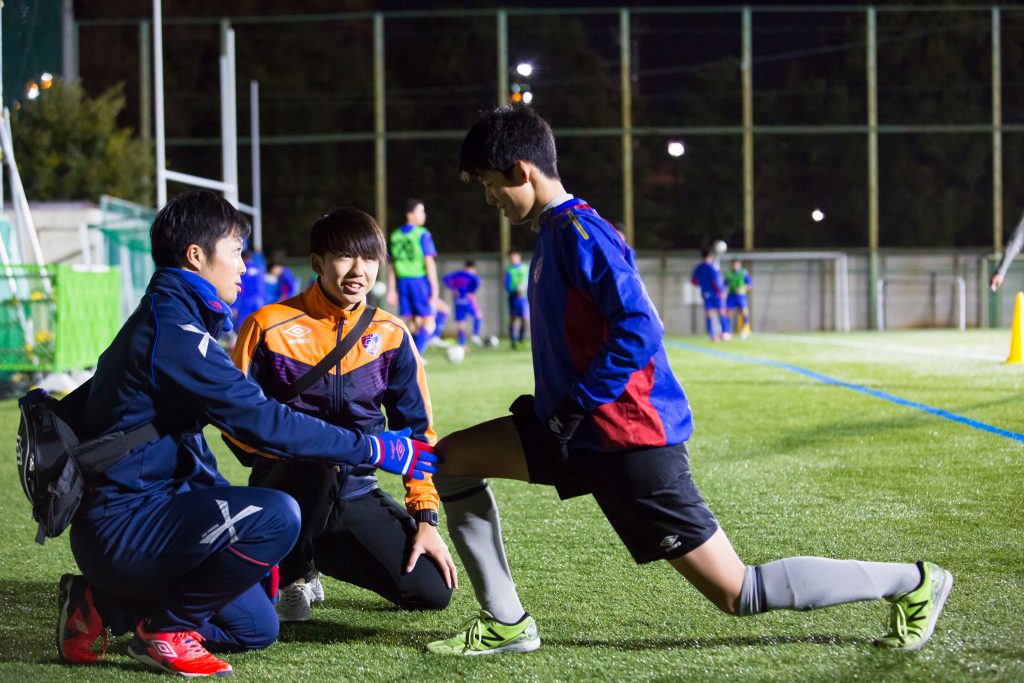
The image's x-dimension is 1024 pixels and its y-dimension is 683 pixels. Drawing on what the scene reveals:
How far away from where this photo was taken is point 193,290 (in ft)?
9.77

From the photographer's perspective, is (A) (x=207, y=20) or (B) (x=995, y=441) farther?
(A) (x=207, y=20)

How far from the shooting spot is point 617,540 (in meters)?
4.61

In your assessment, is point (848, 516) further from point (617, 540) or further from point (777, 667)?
point (777, 667)

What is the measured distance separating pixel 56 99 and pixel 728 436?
13.4 metres

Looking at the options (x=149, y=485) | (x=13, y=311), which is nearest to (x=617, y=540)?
(x=149, y=485)

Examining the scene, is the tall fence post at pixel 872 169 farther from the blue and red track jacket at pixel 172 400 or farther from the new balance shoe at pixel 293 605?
the blue and red track jacket at pixel 172 400

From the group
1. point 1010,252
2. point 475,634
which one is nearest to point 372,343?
point 475,634

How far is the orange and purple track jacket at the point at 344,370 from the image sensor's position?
11.8 feet

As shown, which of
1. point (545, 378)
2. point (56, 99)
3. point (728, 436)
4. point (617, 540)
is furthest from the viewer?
point (56, 99)

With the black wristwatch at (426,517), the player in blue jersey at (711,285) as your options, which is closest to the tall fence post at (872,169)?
the player in blue jersey at (711,285)

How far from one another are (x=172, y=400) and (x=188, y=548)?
380 mm

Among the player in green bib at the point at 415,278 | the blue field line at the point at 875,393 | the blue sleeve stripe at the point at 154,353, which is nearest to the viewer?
the blue sleeve stripe at the point at 154,353

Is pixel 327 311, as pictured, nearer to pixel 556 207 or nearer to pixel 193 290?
pixel 193 290

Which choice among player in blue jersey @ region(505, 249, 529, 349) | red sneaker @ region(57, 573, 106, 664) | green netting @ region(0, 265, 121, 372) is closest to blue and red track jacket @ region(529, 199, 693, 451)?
red sneaker @ region(57, 573, 106, 664)
